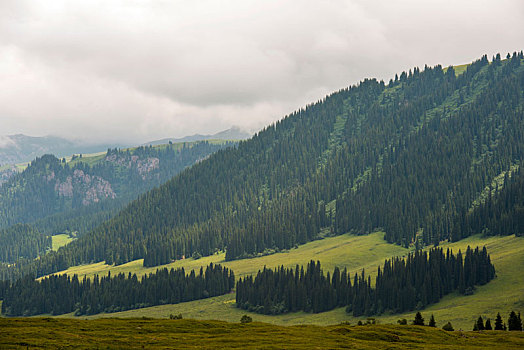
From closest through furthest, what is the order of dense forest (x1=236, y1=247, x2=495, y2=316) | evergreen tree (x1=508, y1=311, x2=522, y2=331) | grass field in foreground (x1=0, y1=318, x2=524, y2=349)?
1. grass field in foreground (x1=0, y1=318, x2=524, y2=349)
2. evergreen tree (x1=508, y1=311, x2=522, y2=331)
3. dense forest (x1=236, y1=247, x2=495, y2=316)

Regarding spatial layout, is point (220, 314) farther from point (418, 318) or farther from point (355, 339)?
point (355, 339)

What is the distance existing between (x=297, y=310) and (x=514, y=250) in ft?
292

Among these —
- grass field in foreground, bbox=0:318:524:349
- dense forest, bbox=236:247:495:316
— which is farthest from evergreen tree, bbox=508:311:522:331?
dense forest, bbox=236:247:495:316

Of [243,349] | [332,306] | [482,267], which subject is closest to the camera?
[243,349]

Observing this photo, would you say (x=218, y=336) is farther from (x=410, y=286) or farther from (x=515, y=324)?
(x=410, y=286)

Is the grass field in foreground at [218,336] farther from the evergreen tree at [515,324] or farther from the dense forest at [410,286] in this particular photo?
the dense forest at [410,286]

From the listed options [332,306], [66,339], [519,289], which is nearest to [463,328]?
[519,289]

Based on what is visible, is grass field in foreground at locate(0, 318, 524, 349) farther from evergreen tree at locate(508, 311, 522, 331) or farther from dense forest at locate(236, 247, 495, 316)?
dense forest at locate(236, 247, 495, 316)

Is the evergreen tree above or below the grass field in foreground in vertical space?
below

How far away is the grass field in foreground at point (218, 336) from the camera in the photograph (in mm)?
79000

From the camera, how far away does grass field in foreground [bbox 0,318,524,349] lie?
259 feet

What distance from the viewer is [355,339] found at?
91062 millimetres

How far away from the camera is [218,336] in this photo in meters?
91.8

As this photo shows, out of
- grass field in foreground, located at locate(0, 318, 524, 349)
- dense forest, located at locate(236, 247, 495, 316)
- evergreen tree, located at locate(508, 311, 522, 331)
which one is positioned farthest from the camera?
dense forest, located at locate(236, 247, 495, 316)
